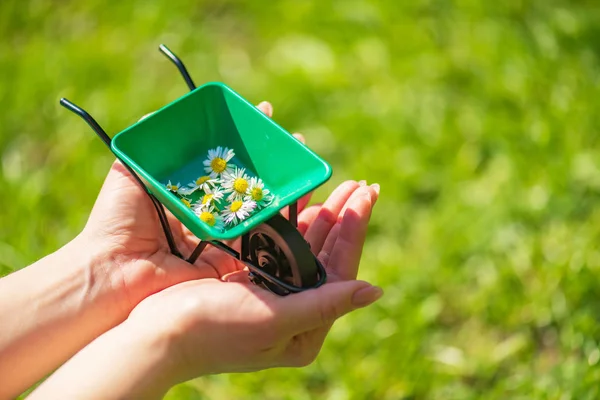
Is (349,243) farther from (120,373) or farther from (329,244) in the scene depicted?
(120,373)

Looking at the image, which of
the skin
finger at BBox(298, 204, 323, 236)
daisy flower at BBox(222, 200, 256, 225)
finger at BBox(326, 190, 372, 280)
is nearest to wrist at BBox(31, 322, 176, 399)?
the skin

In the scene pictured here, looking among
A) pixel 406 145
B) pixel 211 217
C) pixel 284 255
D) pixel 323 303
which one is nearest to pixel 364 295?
pixel 323 303

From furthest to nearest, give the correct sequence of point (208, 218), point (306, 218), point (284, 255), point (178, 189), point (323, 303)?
point (306, 218) → point (178, 189) → point (208, 218) → point (284, 255) → point (323, 303)

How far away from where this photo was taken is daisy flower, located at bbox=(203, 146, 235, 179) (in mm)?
1961

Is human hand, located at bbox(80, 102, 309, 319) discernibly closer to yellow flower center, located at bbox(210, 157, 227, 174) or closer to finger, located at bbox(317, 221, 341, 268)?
yellow flower center, located at bbox(210, 157, 227, 174)

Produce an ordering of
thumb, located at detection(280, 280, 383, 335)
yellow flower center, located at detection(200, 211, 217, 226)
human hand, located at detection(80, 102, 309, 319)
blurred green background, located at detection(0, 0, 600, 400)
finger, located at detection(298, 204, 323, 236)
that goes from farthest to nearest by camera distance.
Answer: blurred green background, located at detection(0, 0, 600, 400)
finger, located at detection(298, 204, 323, 236)
human hand, located at detection(80, 102, 309, 319)
yellow flower center, located at detection(200, 211, 217, 226)
thumb, located at detection(280, 280, 383, 335)

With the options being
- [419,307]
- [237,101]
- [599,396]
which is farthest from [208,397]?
[599,396]

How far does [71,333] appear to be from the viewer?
6.17 feet

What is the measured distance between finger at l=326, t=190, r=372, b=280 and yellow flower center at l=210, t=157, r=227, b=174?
1.25 feet

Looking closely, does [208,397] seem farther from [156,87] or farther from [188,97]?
[156,87]

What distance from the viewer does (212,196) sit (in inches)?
74.1

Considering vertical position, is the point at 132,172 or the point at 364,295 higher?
the point at 132,172

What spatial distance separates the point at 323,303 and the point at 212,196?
1.64 feet

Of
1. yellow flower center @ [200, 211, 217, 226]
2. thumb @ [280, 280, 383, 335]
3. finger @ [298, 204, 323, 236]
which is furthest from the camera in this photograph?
finger @ [298, 204, 323, 236]
